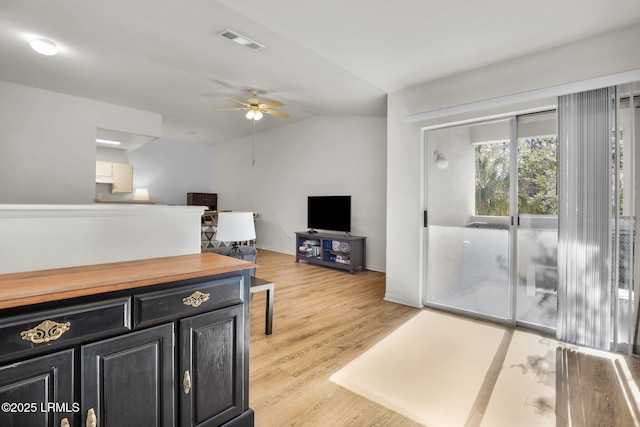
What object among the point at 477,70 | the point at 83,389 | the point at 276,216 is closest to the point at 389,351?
the point at 83,389

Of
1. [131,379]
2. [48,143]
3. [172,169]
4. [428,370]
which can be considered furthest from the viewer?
[172,169]

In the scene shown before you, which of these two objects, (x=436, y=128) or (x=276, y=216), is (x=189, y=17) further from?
(x=276, y=216)

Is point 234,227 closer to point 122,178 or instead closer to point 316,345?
point 316,345

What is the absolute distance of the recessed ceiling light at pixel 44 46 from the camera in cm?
306

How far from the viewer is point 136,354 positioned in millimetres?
1243

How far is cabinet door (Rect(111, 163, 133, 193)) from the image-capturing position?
7.94 meters

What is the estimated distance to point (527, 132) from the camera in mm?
3053

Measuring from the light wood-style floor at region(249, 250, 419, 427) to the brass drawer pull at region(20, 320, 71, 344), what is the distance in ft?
3.72

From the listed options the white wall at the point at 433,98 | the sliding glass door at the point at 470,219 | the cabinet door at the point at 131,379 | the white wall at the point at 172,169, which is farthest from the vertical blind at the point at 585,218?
the white wall at the point at 172,169

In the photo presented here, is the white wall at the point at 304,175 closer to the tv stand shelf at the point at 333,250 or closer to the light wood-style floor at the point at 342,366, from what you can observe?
the tv stand shelf at the point at 333,250

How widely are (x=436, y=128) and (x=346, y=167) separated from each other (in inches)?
97.7

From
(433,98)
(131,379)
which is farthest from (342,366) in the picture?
(433,98)

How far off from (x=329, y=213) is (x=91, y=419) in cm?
500

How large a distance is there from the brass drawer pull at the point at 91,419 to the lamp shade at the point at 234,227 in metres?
1.58
